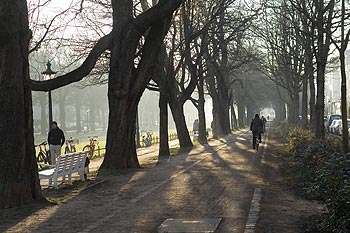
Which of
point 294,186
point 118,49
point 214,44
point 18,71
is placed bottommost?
point 294,186

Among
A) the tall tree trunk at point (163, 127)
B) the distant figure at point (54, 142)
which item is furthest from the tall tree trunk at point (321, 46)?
the distant figure at point (54, 142)

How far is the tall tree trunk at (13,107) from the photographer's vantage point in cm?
1112

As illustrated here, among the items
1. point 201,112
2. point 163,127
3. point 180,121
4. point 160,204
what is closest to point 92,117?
point 201,112

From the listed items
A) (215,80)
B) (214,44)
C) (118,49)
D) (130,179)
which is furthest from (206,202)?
(215,80)

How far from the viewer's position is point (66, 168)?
48.4 feet

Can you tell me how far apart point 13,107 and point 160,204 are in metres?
3.51

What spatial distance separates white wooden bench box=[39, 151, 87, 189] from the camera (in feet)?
46.5

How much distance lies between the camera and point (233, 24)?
33844 mm

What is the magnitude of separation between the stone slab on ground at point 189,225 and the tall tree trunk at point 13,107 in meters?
3.63

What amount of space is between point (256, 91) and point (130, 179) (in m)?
65.8

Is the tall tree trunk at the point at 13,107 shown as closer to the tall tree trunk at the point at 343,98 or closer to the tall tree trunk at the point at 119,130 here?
the tall tree trunk at the point at 119,130

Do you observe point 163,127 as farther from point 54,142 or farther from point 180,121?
point 54,142

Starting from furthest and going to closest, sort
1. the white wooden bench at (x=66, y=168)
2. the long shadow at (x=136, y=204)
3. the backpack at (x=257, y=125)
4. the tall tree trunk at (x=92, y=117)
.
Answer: the tall tree trunk at (x=92, y=117)
the backpack at (x=257, y=125)
the white wooden bench at (x=66, y=168)
the long shadow at (x=136, y=204)

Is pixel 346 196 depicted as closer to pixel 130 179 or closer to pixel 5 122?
pixel 5 122
